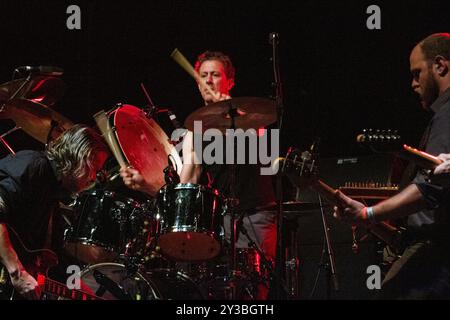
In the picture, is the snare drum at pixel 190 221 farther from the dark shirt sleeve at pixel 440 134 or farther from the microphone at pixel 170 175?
the dark shirt sleeve at pixel 440 134

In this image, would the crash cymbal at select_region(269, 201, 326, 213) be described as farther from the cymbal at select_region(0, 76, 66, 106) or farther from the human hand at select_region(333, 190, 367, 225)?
the cymbal at select_region(0, 76, 66, 106)

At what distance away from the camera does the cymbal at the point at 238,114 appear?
3.80 meters

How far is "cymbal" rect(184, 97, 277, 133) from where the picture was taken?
12.5 feet

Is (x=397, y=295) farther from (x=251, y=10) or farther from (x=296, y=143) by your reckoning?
(x=251, y=10)

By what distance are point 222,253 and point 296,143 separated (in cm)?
262

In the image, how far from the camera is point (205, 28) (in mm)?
6543

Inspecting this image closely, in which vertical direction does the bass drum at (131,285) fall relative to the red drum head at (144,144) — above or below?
below

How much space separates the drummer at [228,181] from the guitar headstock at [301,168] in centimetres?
100

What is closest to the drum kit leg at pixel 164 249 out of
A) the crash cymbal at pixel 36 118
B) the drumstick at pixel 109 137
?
the drumstick at pixel 109 137

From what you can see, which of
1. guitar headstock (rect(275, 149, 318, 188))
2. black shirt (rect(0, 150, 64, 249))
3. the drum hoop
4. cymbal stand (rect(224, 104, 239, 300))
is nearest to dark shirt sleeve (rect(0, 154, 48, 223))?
black shirt (rect(0, 150, 64, 249))

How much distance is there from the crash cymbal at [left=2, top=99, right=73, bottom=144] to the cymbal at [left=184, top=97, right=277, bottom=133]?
1.20 metres

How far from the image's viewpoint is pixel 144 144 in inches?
192
